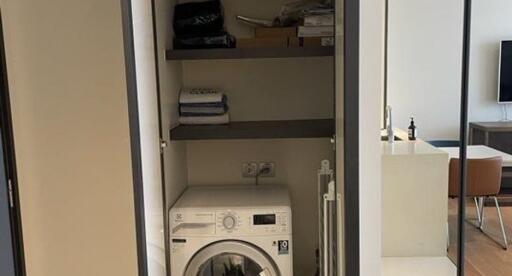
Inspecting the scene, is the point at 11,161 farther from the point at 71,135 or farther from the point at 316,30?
the point at 316,30

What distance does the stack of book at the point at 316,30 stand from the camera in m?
2.44

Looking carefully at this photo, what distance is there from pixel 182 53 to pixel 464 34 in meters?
1.82


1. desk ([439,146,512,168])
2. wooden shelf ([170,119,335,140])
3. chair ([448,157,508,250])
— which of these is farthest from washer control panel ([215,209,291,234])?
desk ([439,146,512,168])

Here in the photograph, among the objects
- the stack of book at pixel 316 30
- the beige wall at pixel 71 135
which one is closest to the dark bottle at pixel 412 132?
the stack of book at pixel 316 30

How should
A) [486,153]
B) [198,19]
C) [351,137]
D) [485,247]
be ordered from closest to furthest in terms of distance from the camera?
[351,137] → [198,19] → [485,247] → [486,153]

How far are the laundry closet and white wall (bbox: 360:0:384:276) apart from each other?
48 centimetres

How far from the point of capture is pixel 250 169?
2846 mm

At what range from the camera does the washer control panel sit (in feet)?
7.54

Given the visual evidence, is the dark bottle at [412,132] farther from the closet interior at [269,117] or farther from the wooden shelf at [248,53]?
the wooden shelf at [248,53]

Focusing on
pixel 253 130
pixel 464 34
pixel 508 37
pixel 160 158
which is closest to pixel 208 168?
pixel 253 130

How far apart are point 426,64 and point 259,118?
1715 millimetres

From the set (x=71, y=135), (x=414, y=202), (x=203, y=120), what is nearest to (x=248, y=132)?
(x=203, y=120)

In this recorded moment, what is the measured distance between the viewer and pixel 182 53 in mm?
2387

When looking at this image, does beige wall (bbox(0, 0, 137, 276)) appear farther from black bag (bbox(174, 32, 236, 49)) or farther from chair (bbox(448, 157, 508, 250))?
chair (bbox(448, 157, 508, 250))
